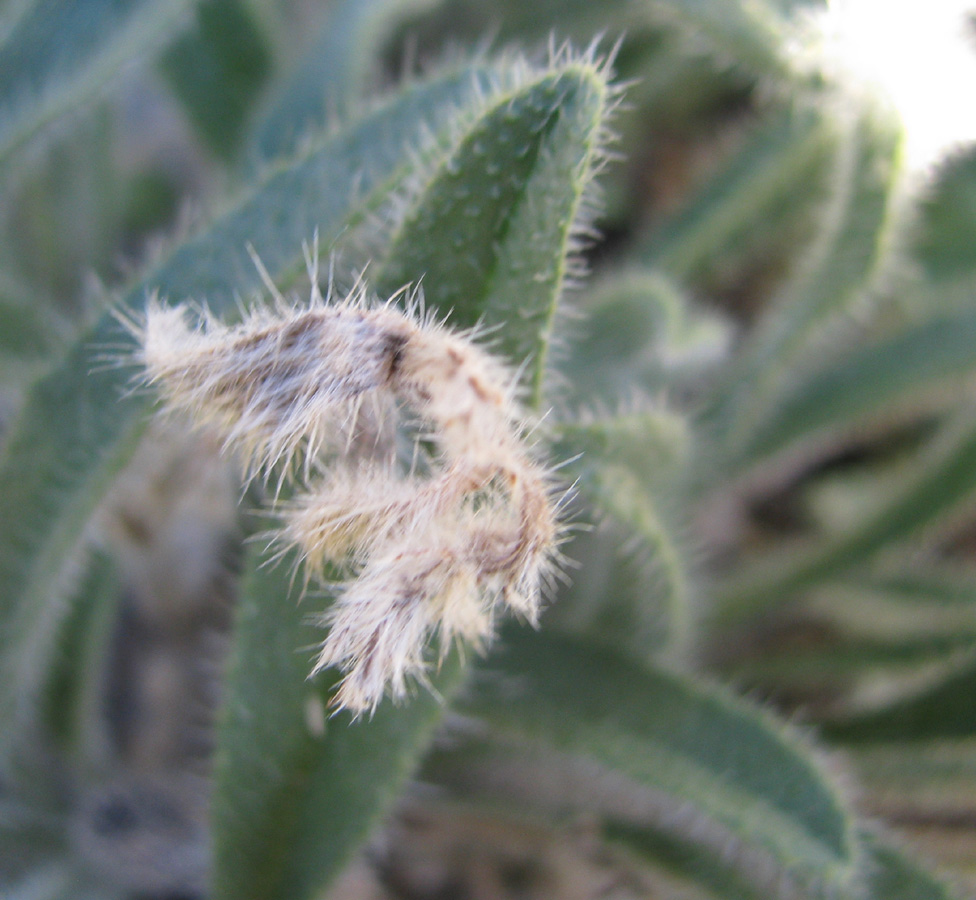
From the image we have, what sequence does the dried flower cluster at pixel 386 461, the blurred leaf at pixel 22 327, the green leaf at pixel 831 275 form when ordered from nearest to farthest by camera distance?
the dried flower cluster at pixel 386 461 < the green leaf at pixel 831 275 < the blurred leaf at pixel 22 327

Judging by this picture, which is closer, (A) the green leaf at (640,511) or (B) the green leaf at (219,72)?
(A) the green leaf at (640,511)

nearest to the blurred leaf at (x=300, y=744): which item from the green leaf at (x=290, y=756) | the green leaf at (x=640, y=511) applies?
the green leaf at (x=290, y=756)

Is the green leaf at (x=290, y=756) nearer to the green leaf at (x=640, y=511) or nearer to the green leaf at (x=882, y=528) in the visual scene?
the green leaf at (x=640, y=511)

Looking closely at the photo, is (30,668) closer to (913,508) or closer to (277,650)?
(277,650)

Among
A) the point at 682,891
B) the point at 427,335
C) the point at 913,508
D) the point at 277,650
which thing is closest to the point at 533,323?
the point at 427,335

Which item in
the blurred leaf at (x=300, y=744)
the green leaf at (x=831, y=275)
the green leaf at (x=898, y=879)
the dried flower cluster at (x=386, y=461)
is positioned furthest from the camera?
the green leaf at (x=831, y=275)

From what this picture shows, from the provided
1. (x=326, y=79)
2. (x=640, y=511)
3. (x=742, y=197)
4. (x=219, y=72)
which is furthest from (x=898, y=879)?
(x=219, y=72)

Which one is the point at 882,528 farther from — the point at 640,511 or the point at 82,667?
the point at 82,667
